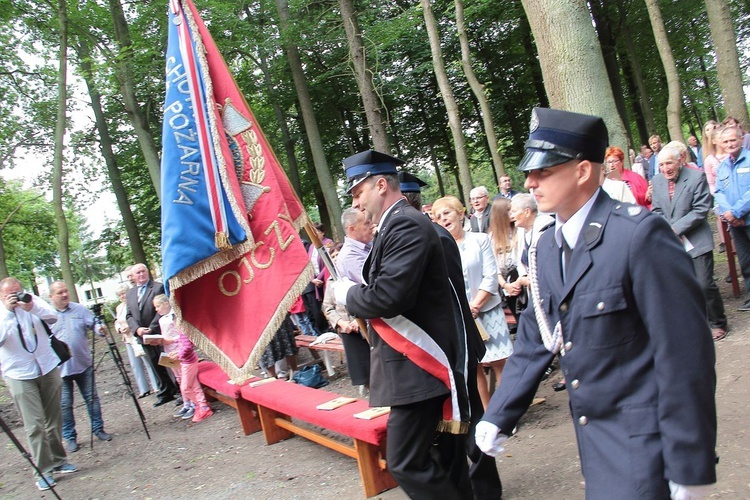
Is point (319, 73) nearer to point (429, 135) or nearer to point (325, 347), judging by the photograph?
point (429, 135)

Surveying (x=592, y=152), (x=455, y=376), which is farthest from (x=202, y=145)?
(x=592, y=152)

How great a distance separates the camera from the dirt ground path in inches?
172


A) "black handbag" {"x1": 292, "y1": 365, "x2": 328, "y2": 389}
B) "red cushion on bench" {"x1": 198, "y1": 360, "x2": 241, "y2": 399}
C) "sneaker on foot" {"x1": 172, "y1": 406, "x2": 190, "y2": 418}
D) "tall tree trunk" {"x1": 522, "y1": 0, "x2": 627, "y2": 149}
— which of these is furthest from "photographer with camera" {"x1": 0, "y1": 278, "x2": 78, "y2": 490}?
"tall tree trunk" {"x1": 522, "y1": 0, "x2": 627, "y2": 149}

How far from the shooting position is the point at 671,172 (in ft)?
21.2

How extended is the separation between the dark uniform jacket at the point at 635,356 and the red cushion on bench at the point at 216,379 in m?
5.60

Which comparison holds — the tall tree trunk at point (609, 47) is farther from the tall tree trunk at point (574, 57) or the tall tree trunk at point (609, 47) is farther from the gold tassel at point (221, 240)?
the gold tassel at point (221, 240)

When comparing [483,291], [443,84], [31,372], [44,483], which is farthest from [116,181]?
[483,291]

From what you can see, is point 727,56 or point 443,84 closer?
point 727,56

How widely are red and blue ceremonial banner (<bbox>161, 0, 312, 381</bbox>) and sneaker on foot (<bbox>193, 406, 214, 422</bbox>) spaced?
4256 millimetres

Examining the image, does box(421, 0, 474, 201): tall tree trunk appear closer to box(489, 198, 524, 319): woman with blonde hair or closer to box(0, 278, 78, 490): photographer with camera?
box(489, 198, 524, 319): woman with blonde hair

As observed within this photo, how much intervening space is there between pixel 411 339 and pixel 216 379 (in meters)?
5.44

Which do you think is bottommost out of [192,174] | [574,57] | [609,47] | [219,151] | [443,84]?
[192,174]

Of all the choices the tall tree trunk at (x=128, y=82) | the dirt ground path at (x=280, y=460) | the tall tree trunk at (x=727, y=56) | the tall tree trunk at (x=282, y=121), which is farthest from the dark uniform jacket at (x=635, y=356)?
the tall tree trunk at (x=282, y=121)

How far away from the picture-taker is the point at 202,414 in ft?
28.3
